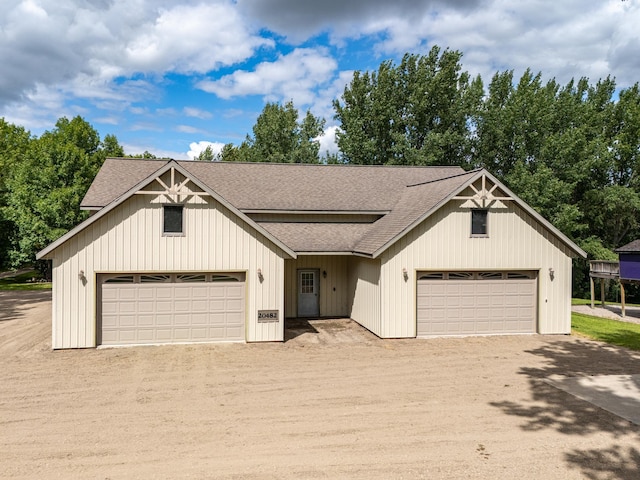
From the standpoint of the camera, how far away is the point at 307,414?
9586 millimetres

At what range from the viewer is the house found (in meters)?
15.2

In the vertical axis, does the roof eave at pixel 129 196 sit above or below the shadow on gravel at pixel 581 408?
above

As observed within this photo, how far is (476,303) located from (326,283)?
6.47 m

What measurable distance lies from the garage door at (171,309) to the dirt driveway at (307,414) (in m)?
0.66

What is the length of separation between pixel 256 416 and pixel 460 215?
11.3 meters

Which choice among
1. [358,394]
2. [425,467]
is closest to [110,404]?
[358,394]

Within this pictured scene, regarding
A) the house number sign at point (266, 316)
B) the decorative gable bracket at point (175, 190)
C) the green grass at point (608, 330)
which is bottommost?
the green grass at point (608, 330)

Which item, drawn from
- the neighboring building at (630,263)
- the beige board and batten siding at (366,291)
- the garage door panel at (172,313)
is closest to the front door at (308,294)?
the beige board and batten siding at (366,291)

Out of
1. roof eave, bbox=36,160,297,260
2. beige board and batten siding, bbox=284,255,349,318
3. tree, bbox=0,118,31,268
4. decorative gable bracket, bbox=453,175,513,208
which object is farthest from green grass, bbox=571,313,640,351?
tree, bbox=0,118,31,268

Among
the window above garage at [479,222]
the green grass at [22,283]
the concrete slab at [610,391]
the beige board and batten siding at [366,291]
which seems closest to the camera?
the concrete slab at [610,391]

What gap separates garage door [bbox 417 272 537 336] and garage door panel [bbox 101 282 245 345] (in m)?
6.73

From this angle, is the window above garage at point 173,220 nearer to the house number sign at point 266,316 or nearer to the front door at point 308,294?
the house number sign at point 266,316

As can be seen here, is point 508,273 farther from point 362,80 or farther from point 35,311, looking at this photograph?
point 362,80

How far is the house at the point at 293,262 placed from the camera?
15.2 metres
